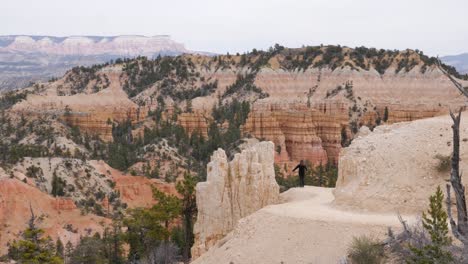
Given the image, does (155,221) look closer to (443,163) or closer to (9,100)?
(443,163)

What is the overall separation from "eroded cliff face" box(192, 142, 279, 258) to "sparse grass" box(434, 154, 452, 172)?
7.05m

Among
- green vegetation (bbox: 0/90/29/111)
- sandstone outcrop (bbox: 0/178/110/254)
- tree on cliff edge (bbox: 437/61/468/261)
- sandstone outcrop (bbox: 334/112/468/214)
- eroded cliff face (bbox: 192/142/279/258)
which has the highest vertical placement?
tree on cliff edge (bbox: 437/61/468/261)

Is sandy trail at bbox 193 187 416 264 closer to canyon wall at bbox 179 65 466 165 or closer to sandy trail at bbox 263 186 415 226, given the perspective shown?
sandy trail at bbox 263 186 415 226

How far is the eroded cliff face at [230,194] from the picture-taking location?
26.9m

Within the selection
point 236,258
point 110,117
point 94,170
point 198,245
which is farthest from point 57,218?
Result: point 110,117

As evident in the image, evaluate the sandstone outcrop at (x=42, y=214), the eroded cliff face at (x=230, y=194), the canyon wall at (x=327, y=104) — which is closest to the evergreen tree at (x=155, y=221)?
the eroded cliff face at (x=230, y=194)

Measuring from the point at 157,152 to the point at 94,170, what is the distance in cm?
1409

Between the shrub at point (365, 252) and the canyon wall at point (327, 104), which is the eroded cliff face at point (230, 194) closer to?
the shrub at point (365, 252)

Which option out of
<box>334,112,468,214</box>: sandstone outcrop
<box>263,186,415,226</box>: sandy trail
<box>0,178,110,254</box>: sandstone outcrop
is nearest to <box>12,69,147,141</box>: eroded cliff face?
<box>0,178,110,254</box>: sandstone outcrop

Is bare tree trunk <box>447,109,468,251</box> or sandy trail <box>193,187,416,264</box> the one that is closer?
bare tree trunk <box>447,109,468,251</box>

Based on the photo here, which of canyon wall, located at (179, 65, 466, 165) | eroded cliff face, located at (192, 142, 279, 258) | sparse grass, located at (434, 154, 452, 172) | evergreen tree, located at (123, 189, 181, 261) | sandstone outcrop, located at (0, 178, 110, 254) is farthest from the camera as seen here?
canyon wall, located at (179, 65, 466, 165)

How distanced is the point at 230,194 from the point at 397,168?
7270mm

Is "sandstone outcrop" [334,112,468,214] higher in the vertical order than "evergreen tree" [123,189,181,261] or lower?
higher

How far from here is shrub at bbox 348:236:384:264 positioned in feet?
58.1
